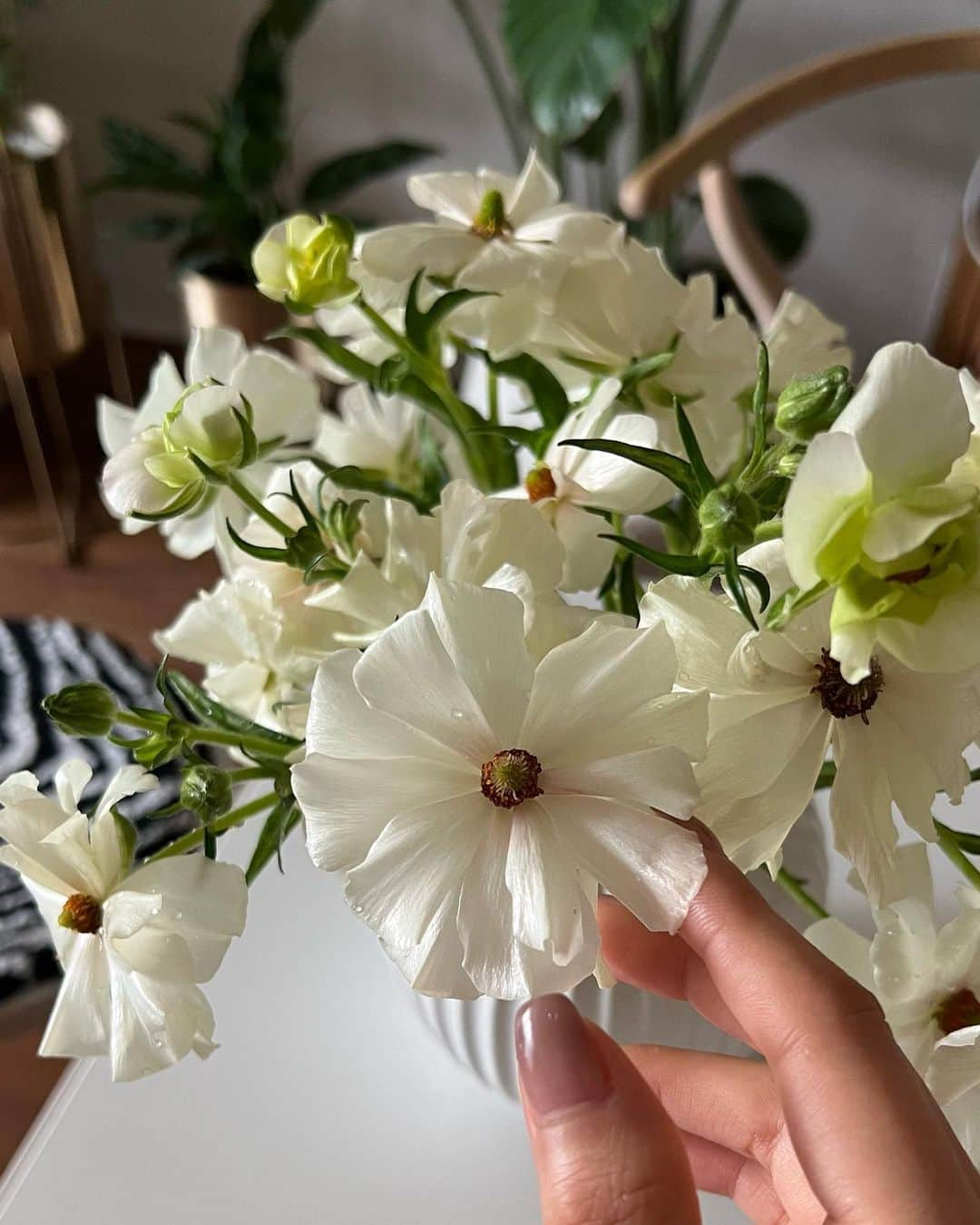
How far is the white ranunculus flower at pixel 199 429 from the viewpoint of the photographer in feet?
1.25

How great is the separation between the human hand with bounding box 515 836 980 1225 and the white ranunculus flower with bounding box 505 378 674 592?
0.10 metres

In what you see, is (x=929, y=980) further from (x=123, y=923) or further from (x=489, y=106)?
(x=489, y=106)

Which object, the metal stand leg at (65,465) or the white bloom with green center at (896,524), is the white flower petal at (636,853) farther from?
the metal stand leg at (65,465)

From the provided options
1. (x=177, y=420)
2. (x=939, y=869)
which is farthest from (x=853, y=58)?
(x=177, y=420)

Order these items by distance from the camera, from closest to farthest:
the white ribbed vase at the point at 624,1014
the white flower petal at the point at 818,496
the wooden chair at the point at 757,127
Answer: the white flower petal at the point at 818,496 → the white ribbed vase at the point at 624,1014 → the wooden chair at the point at 757,127

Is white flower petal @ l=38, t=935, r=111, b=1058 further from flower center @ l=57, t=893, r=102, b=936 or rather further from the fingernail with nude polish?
the fingernail with nude polish

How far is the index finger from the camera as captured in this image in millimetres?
320

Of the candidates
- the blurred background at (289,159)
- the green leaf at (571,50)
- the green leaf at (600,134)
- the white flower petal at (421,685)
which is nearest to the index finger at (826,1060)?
the white flower petal at (421,685)

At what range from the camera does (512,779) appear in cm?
31

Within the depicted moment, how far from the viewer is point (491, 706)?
12.1 inches

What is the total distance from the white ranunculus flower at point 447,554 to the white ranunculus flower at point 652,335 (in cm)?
8

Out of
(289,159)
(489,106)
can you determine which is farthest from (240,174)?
(489,106)

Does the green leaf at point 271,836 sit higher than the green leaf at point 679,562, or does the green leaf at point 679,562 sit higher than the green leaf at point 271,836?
the green leaf at point 679,562

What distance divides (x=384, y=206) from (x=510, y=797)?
1.92 metres
